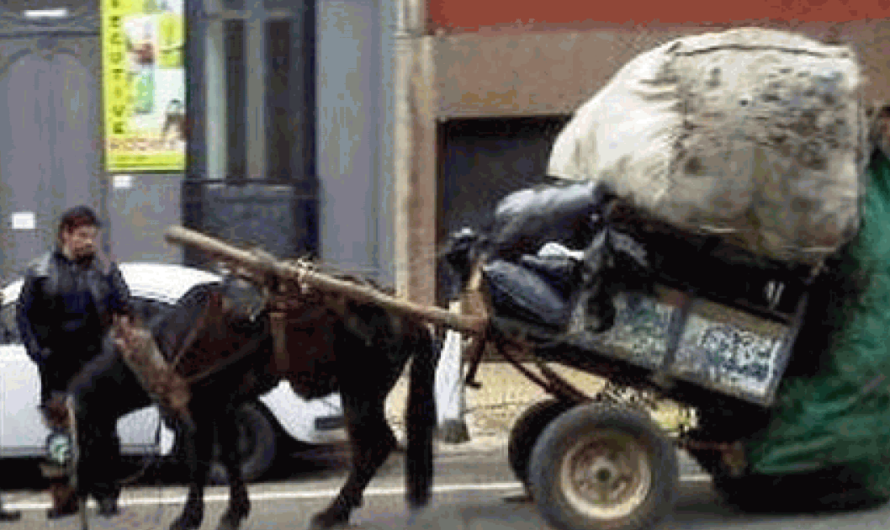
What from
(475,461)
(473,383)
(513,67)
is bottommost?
(475,461)

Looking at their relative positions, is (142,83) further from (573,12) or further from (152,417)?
(152,417)

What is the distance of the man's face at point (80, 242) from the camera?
10672 mm

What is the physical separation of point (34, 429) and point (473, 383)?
9.76ft

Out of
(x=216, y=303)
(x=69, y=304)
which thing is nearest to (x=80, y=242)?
(x=69, y=304)

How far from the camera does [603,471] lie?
9.97 m

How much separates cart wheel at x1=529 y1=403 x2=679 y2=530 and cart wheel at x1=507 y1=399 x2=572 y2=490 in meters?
0.74

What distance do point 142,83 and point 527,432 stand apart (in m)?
7.52

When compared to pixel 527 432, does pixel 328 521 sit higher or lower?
lower

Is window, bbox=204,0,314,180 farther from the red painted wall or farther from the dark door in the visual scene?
the red painted wall

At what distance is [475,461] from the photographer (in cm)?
1297

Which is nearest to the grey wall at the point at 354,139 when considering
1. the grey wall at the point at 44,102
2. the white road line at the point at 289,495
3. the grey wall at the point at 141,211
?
the grey wall at the point at 141,211

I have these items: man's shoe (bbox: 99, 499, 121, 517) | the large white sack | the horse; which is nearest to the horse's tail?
the horse

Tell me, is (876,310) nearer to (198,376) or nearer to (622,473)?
(622,473)

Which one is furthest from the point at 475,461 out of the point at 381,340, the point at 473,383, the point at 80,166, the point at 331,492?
the point at 80,166
